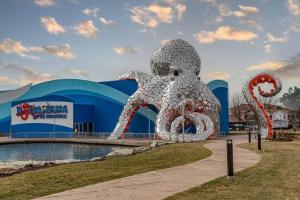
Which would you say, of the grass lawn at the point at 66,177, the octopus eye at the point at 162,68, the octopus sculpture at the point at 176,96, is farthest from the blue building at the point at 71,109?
the grass lawn at the point at 66,177

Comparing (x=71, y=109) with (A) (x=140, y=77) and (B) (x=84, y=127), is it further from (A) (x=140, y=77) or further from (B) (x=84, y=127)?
(A) (x=140, y=77)

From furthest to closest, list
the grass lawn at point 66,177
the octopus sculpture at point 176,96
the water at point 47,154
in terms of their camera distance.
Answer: the octopus sculpture at point 176,96 < the water at point 47,154 < the grass lawn at point 66,177

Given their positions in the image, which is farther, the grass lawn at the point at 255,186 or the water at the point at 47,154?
the water at the point at 47,154

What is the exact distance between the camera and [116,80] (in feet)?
143

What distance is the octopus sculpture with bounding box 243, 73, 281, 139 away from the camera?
27.6 metres

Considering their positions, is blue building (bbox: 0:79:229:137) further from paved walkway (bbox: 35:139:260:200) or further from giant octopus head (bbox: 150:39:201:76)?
paved walkway (bbox: 35:139:260:200)

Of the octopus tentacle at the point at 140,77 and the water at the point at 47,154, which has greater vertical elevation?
the octopus tentacle at the point at 140,77

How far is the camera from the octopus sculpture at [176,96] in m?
29.4

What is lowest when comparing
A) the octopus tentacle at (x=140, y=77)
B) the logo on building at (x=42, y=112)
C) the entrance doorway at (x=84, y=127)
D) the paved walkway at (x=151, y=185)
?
the paved walkway at (x=151, y=185)

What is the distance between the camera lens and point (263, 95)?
2836cm

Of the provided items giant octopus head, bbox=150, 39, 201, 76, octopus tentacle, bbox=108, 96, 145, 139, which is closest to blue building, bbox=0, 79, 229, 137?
octopus tentacle, bbox=108, 96, 145, 139

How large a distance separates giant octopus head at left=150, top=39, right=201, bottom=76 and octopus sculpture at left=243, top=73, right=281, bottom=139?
282 inches

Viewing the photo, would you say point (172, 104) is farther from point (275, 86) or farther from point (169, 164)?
point (169, 164)

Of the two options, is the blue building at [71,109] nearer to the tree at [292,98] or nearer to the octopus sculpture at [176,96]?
the octopus sculpture at [176,96]
